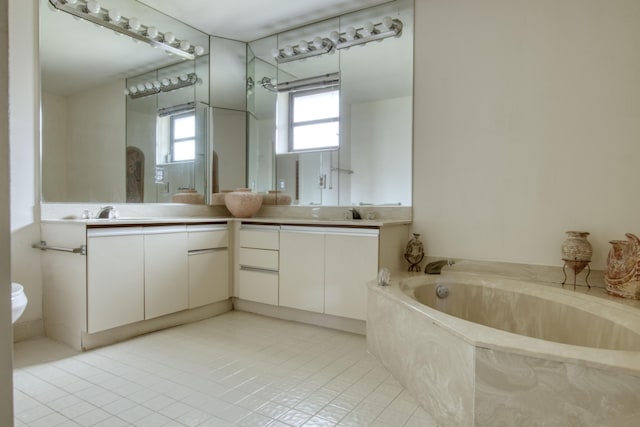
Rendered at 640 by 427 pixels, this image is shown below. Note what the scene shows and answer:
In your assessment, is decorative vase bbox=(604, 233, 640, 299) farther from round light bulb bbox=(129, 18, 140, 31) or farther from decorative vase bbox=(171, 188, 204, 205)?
round light bulb bbox=(129, 18, 140, 31)

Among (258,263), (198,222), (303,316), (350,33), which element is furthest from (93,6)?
(303,316)

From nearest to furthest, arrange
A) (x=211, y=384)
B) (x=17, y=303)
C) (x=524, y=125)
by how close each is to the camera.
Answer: (x=17, y=303)
(x=211, y=384)
(x=524, y=125)

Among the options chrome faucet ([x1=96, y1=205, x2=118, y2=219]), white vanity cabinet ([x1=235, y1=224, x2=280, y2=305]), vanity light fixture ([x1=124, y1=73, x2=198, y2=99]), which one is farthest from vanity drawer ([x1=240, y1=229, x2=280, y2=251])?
vanity light fixture ([x1=124, y1=73, x2=198, y2=99])

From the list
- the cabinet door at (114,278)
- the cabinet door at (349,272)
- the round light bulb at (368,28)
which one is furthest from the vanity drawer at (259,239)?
the round light bulb at (368,28)

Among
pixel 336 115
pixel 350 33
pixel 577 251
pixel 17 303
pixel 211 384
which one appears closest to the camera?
pixel 17 303

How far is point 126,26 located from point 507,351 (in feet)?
11.3

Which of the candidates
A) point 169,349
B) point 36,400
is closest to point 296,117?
point 169,349

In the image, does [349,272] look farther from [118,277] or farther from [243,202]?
[118,277]

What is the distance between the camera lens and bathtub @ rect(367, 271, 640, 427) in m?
1.15

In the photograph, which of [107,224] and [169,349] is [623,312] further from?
[107,224]

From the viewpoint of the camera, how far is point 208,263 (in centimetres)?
304

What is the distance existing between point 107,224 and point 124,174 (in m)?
0.82

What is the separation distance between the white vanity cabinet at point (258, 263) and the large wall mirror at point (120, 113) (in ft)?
2.69

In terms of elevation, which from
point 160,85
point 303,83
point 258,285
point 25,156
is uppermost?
point 303,83
